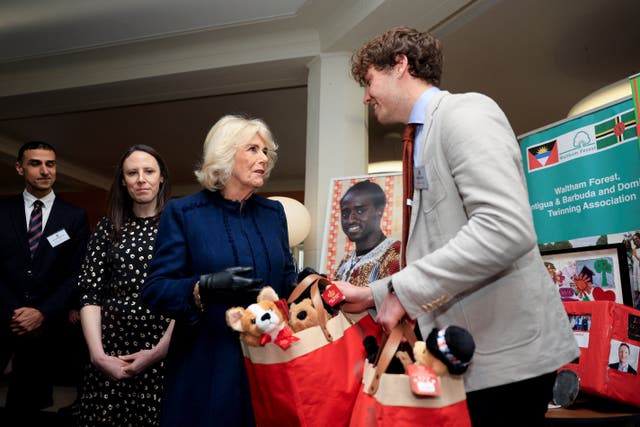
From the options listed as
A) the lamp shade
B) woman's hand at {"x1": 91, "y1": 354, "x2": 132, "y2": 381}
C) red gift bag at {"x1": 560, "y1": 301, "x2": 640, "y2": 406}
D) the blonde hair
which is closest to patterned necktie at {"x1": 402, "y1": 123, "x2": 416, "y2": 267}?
the blonde hair

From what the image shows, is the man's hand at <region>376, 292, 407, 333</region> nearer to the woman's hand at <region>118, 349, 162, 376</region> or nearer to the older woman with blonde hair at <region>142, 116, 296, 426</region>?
the older woman with blonde hair at <region>142, 116, 296, 426</region>

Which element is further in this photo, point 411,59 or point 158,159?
point 158,159

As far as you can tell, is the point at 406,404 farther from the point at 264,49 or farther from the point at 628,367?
the point at 264,49

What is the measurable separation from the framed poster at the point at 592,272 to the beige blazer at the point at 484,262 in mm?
1203

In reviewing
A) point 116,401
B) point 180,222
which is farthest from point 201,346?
point 116,401

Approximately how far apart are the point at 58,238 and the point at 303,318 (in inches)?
92.1

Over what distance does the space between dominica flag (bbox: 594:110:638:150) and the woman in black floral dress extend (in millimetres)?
1996

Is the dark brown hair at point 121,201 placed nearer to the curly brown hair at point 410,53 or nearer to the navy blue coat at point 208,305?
the navy blue coat at point 208,305

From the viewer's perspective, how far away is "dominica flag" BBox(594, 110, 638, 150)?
6.94 feet

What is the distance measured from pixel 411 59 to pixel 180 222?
0.81 metres

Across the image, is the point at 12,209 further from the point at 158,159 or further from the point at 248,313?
the point at 248,313

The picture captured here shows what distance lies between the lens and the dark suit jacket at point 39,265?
9.46ft

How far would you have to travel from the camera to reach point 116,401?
1.99 meters

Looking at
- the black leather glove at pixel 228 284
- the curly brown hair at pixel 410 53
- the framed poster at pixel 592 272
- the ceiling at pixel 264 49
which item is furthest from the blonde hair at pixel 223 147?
the ceiling at pixel 264 49
